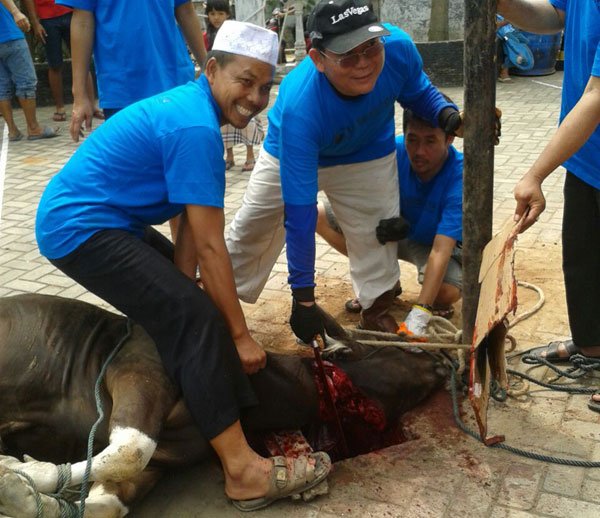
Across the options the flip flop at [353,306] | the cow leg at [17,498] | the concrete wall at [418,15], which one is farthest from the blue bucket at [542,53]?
the cow leg at [17,498]

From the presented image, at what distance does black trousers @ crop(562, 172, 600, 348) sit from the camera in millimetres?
3510

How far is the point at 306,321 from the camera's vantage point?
3.51 meters

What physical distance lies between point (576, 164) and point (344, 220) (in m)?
1.40

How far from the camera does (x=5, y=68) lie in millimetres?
9141

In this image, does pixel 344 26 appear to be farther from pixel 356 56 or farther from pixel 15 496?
pixel 15 496

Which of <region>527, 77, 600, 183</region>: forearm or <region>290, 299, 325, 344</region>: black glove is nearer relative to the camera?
<region>527, 77, 600, 183</region>: forearm

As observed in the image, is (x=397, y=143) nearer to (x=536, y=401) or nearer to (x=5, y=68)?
(x=536, y=401)

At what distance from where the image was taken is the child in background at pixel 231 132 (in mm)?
6854

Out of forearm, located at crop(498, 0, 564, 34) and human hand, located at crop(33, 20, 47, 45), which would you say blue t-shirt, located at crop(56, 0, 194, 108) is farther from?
human hand, located at crop(33, 20, 47, 45)

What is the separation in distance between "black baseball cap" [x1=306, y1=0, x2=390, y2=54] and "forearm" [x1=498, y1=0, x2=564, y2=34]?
0.60 m

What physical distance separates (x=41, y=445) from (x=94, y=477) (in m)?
0.61

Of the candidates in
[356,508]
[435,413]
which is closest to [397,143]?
[435,413]

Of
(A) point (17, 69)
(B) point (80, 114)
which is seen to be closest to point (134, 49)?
(B) point (80, 114)

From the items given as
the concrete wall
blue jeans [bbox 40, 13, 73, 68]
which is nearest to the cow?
blue jeans [bbox 40, 13, 73, 68]
